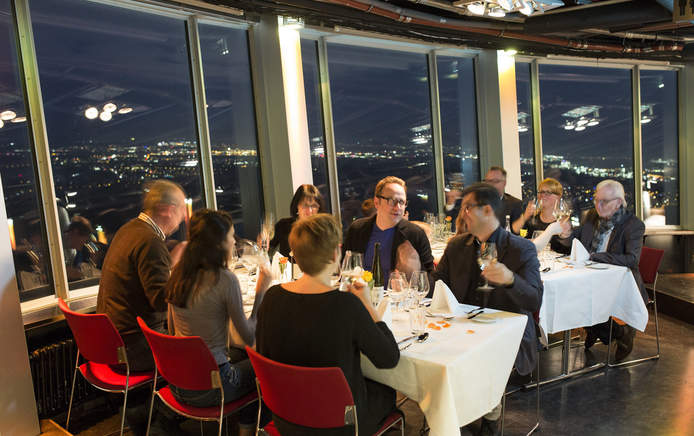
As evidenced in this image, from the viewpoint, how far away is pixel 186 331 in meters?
2.54

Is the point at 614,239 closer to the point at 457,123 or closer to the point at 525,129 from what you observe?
the point at 457,123

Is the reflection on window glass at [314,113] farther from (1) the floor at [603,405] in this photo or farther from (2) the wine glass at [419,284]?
(2) the wine glass at [419,284]

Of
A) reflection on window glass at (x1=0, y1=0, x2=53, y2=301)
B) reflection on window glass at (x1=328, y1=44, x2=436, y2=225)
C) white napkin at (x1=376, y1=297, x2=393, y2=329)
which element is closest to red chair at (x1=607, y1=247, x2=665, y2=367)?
white napkin at (x1=376, y1=297, x2=393, y2=329)

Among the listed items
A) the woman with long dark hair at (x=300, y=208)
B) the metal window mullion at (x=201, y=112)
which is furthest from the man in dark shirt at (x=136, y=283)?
the metal window mullion at (x=201, y=112)

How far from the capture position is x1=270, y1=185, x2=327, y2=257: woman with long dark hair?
4.51 m

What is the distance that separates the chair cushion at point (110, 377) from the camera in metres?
2.82

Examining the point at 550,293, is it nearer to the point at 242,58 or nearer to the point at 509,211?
the point at 509,211

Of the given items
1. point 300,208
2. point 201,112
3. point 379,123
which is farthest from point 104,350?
point 379,123

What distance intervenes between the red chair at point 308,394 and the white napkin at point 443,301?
0.97 m

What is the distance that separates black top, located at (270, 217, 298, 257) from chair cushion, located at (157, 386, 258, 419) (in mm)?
2103

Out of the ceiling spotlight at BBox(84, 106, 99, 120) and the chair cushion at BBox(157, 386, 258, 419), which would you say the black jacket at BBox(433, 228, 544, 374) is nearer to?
the chair cushion at BBox(157, 386, 258, 419)

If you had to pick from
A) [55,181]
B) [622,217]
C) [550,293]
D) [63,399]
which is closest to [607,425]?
[550,293]

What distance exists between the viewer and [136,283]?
296 cm

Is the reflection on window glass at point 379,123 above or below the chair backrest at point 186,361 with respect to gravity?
above
